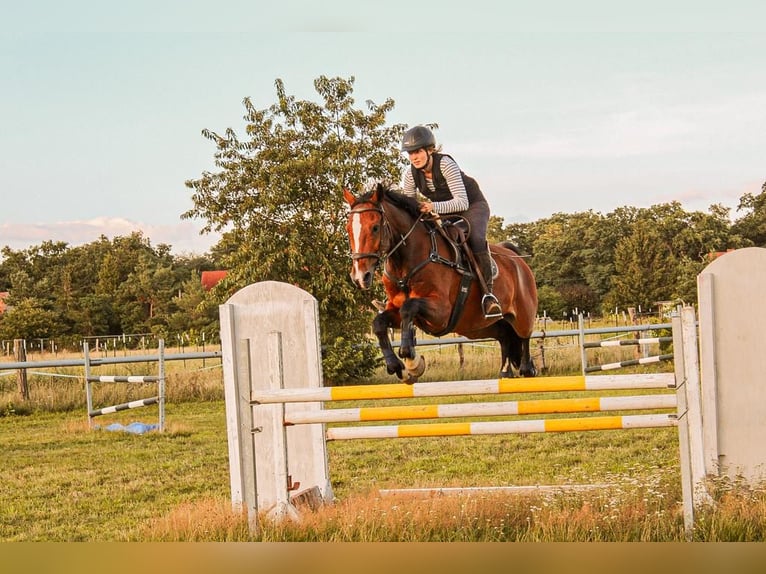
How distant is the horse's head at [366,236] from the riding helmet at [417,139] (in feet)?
1.40

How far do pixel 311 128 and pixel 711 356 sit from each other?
12428 mm

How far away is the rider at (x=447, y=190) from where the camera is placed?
5957 mm

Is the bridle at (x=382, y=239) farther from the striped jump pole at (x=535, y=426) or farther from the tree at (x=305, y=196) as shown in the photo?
the tree at (x=305, y=196)

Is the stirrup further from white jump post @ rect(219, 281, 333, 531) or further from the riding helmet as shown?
white jump post @ rect(219, 281, 333, 531)

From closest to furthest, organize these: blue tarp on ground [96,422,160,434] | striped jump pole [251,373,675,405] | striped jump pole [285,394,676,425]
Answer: striped jump pole [251,373,675,405], striped jump pole [285,394,676,425], blue tarp on ground [96,422,160,434]

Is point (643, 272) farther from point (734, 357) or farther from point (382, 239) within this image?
point (382, 239)

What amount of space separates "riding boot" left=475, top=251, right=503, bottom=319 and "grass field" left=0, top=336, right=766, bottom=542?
1.38 meters

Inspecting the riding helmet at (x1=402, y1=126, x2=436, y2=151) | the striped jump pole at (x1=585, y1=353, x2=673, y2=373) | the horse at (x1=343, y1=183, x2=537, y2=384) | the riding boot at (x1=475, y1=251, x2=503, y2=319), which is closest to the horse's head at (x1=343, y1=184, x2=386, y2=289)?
the horse at (x1=343, y1=183, x2=537, y2=384)

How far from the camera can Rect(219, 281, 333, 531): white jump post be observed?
5.21 meters

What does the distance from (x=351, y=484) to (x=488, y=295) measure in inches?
103

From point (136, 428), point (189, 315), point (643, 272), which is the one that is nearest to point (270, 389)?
point (136, 428)

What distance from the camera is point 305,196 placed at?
52.7 ft

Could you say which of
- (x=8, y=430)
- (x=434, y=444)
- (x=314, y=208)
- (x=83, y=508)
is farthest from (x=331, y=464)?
(x=314, y=208)

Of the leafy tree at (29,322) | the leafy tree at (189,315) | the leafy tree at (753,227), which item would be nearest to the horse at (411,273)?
the leafy tree at (189,315)
